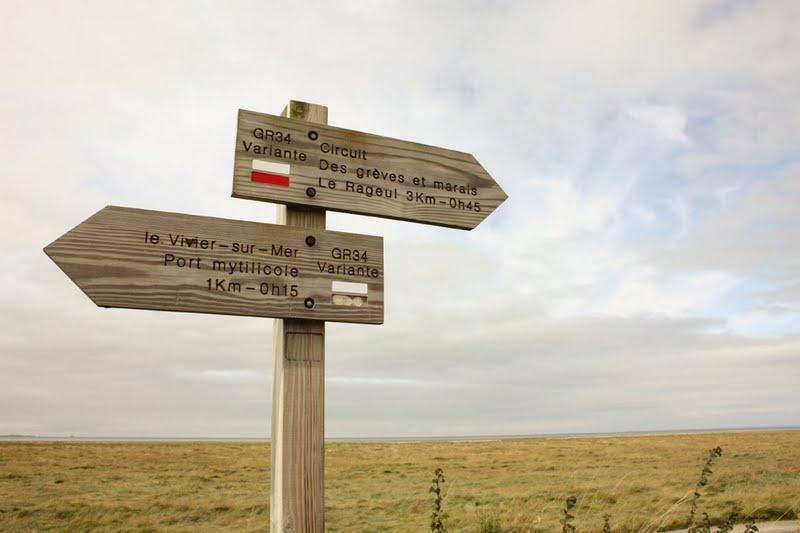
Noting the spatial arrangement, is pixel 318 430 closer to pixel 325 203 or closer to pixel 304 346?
pixel 304 346

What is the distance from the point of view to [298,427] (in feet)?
9.16

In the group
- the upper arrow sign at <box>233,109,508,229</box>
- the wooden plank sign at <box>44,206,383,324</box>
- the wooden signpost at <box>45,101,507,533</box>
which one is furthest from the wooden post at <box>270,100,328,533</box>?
the upper arrow sign at <box>233,109,508,229</box>

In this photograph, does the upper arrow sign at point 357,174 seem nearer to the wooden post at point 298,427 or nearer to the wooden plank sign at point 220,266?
the wooden plank sign at point 220,266

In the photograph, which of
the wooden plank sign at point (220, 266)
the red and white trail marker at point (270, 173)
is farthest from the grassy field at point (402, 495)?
the red and white trail marker at point (270, 173)

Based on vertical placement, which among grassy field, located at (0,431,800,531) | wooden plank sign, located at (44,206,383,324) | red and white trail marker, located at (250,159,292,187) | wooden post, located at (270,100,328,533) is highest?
red and white trail marker, located at (250,159,292,187)

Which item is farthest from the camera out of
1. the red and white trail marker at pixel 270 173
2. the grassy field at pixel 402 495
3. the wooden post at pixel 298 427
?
the grassy field at pixel 402 495

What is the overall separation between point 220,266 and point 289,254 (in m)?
0.36

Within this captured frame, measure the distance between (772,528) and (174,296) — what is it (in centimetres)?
966

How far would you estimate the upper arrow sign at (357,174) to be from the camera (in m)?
2.99

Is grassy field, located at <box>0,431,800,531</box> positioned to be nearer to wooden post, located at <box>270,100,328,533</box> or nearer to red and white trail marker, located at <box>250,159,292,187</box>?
wooden post, located at <box>270,100,328,533</box>

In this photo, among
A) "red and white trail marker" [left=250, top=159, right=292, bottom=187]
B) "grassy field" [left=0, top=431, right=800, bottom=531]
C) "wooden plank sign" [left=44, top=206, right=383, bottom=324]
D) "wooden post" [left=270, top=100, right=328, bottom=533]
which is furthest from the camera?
"grassy field" [left=0, top=431, right=800, bottom=531]

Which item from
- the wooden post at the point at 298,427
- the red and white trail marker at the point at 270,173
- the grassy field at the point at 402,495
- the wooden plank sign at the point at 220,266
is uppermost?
the red and white trail marker at the point at 270,173

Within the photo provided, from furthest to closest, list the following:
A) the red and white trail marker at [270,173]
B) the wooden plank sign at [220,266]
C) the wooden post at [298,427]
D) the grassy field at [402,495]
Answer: the grassy field at [402,495] → the red and white trail marker at [270,173] → the wooden post at [298,427] → the wooden plank sign at [220,266]

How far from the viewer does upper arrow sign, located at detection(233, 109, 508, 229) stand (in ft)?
9.80
